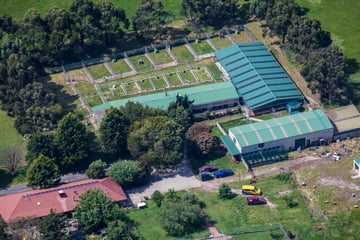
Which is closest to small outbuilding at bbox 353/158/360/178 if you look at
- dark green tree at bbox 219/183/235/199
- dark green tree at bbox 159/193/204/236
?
dark green tree at bbox 219/183/235/199

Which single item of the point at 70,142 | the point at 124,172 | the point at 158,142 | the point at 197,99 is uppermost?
the point at 70,142

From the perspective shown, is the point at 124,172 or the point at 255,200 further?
the point at 124,172

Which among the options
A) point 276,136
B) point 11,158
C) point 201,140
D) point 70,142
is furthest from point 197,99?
point 11,158

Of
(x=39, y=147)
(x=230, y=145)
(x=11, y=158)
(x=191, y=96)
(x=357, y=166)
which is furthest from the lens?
(x=191, y=96)

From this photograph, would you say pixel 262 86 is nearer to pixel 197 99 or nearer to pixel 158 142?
pixel 197 99

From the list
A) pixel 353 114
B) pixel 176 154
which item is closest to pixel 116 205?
pixel 176 154

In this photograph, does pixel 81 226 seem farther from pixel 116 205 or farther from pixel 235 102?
pixel 235 102

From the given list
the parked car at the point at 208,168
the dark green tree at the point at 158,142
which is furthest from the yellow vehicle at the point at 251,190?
the dark green tree at the point at 158,142
